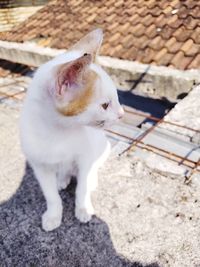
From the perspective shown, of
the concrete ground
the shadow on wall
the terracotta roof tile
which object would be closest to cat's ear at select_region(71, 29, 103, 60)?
the concrete ground

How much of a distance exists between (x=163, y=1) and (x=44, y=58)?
180 cm

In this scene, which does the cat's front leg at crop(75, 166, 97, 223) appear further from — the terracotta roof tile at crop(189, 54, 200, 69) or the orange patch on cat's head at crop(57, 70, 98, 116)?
the terracotta roof tile at crop(189, 54, 200, 69)

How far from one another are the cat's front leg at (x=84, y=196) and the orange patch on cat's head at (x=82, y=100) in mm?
452

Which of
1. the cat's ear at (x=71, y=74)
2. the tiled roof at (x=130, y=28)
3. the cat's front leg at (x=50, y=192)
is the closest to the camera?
the cat's ear at (x=71, y=74)

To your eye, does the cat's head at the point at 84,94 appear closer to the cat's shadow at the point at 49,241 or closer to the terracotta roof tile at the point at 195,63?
the cat's shadow at the point at 49,241

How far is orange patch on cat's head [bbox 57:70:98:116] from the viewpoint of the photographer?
1303 mm

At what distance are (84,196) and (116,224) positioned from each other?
0.23 meters

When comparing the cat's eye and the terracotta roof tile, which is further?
the terracotta roof tile

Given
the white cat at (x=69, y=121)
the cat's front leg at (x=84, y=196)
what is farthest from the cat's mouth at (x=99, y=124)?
the cat's front leg at (x=84, y=196)

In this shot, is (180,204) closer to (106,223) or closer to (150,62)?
(106,223)

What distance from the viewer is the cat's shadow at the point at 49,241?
4.77 ft

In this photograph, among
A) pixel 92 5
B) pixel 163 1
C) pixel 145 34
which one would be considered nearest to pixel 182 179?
pixel 145 34

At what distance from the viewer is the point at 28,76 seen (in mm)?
3709

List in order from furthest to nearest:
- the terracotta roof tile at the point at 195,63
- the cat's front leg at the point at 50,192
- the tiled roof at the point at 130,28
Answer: the tiled roof at the point at 130,28, the terracotta roof tile at the point at 195,63, the cat's front leg at the point at 50,192
